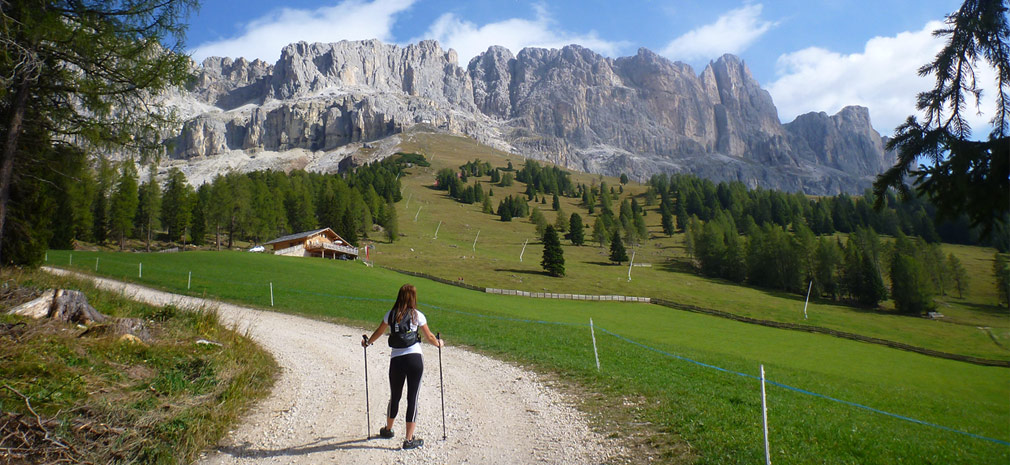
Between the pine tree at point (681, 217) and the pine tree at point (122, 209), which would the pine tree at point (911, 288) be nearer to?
the pine tree at point (681, 217)

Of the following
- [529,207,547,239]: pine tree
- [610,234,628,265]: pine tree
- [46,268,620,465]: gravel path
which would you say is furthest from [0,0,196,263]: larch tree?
[529,207,547,239]: pine tree

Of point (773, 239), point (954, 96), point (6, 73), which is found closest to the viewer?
point (954, 96)

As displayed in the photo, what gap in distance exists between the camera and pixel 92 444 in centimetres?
489

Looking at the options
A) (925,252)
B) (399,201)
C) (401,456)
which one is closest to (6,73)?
(401,456)

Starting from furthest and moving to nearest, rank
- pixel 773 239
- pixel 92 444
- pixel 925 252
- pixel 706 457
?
pixel 773 239
pixel 925 252
pixel 706 457
pixel 92 444

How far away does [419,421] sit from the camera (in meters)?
7.42

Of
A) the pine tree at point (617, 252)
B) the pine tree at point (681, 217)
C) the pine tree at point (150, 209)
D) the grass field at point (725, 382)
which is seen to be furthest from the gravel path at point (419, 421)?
the pine tree at point (681, 217)

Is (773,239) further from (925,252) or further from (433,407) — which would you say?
(433,407)

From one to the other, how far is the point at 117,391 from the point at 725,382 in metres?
12.1

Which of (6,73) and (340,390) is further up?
(6,73)

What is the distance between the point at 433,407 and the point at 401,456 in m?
2.11

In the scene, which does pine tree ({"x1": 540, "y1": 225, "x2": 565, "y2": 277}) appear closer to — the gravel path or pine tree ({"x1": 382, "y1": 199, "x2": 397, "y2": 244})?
pine tree ({"x1": 382, "y1": 199, "x2": 397, "y2": 244})

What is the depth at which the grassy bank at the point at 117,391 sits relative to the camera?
484cm

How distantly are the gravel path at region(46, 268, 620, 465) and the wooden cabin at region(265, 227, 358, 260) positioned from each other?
174 feet
